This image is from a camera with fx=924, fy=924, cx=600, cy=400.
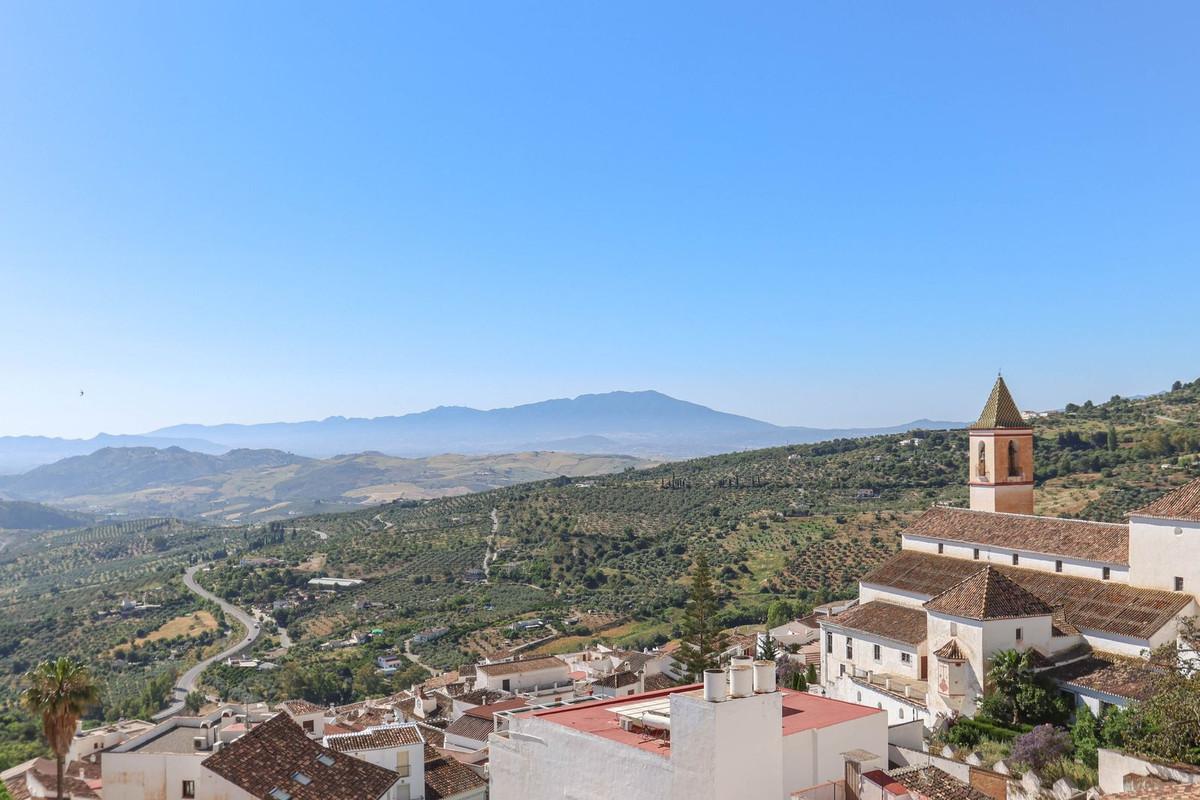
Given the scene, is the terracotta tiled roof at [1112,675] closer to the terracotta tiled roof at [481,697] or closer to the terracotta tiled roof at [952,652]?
the terracotta tiled roof at [952,652]

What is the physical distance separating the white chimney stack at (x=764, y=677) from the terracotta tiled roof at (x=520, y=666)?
31.5 metres

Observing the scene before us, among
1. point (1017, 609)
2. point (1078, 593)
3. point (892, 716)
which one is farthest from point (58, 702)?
point (1078, 593)

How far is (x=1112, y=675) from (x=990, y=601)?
10.3 feet

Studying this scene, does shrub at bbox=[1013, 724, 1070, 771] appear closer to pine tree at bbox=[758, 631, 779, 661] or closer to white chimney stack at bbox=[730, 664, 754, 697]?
white chimney stack at bbox=[730, 664, 754, 697]

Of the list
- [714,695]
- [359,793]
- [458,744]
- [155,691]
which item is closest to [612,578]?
[155,691]

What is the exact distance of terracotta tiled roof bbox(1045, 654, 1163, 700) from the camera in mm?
21391

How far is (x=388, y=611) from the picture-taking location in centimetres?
8106

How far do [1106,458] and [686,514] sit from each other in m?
40.0

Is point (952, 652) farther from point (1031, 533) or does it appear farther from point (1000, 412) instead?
point (1000, 412)

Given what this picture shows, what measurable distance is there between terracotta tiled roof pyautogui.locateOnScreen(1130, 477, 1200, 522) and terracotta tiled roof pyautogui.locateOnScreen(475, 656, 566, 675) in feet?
91.0

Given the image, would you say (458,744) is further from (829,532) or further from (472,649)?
(829,532)

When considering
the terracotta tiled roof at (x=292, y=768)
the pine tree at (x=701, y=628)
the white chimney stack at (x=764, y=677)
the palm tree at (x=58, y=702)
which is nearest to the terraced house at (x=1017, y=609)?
the pine tree at (x=701, y=628)

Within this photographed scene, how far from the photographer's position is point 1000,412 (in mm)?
33469

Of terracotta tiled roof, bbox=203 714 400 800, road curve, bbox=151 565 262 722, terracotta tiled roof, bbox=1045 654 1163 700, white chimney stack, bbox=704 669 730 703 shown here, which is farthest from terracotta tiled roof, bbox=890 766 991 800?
road curve, bbox=151 565 262 722
